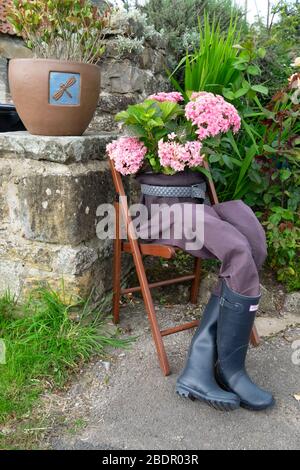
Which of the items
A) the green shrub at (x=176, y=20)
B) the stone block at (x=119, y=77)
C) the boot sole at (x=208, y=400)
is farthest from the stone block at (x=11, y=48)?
the boot sole at (x=208, y=400)

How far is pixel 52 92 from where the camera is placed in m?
2.18

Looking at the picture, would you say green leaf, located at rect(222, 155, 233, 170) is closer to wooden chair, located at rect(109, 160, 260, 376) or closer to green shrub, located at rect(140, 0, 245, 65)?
wooden chair, located at rect(109, 160, 260, 376)

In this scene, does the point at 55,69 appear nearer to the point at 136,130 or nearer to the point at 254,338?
the point at 136,130

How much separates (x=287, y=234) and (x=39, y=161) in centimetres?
146

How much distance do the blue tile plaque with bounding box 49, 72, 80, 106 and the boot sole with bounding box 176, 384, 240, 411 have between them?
1.36 meters

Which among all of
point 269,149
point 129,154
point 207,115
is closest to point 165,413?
point 129,154

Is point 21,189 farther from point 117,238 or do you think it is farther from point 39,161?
point 117,238

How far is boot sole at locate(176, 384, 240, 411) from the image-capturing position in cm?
180

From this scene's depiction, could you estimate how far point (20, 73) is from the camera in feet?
7.15

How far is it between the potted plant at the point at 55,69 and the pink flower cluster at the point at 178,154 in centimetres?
49

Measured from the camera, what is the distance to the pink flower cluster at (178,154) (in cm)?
205

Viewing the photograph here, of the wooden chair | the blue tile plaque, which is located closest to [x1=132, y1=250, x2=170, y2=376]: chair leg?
the wooden chair

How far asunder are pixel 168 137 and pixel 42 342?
3.49ft
